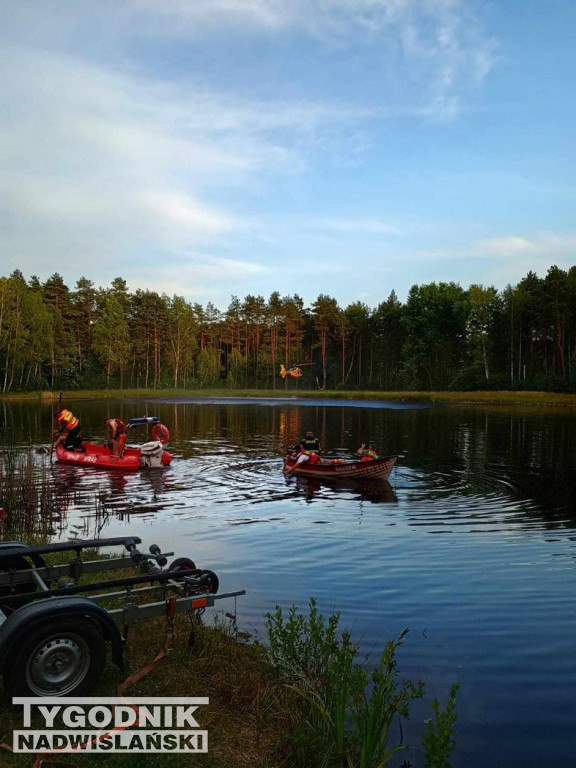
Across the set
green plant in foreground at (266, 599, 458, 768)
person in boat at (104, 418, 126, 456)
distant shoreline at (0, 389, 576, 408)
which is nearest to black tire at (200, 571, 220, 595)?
green plant in foreground at (266, 599, 458, 768)

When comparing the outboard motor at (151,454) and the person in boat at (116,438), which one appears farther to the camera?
the person in boat at (116,438)

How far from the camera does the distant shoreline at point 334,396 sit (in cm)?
7600

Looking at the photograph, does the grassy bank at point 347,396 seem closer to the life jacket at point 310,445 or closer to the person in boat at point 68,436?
the person in boat at point 68,436

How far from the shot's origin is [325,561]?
41.8 feet

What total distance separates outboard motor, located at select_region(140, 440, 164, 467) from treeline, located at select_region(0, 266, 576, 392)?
62454mm

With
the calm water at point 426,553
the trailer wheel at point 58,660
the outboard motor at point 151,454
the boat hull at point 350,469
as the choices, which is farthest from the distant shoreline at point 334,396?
the trailer wheel at point 58,660

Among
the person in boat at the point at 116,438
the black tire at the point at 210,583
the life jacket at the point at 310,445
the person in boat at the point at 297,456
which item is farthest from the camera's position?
the person in boat at the point at 116,438

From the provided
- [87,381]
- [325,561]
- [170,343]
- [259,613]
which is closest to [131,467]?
[325,561]

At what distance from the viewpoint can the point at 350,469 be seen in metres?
23.9

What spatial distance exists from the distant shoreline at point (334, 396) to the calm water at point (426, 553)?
46.0 m

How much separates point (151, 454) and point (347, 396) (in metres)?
70.5

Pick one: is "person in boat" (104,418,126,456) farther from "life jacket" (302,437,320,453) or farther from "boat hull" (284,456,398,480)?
"life jacket" (302,437,320,453)

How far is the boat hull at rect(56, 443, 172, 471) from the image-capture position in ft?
88.6

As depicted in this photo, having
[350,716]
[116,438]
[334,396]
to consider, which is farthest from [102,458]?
[334,396]
